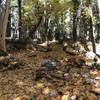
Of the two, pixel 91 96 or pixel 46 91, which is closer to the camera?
pixel 91 96

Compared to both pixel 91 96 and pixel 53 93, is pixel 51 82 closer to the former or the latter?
pixel 53 93

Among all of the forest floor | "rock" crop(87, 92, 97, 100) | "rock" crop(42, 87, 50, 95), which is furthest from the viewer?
"rock" crop(42, 87, 50, 95)

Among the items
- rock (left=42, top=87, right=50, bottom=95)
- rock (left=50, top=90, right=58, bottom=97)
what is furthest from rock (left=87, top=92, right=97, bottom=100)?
rock (left=42, top=87, right=50, bottom=95)

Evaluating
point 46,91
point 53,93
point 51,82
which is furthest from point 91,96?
point 51,82

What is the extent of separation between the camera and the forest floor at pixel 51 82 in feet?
24.2

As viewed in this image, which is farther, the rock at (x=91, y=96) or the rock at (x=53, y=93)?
the rock at (x=53, y=93)

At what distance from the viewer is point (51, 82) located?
27.0 ft

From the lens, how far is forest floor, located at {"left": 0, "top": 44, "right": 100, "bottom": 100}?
7.36 metres

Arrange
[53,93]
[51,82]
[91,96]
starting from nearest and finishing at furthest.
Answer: [91,96] < [53,93] < [51,82]

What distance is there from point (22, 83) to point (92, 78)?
273cm

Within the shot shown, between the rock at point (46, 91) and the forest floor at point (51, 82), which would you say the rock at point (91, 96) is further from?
the rock at point (46, 91)

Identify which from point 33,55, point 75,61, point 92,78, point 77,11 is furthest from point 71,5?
point 92,78

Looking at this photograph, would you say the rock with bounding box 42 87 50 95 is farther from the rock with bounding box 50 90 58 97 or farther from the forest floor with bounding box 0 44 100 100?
the rock with bounding box 50 90 58 97

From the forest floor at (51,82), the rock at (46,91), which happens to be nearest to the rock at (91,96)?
the forest floor at (51,82)
